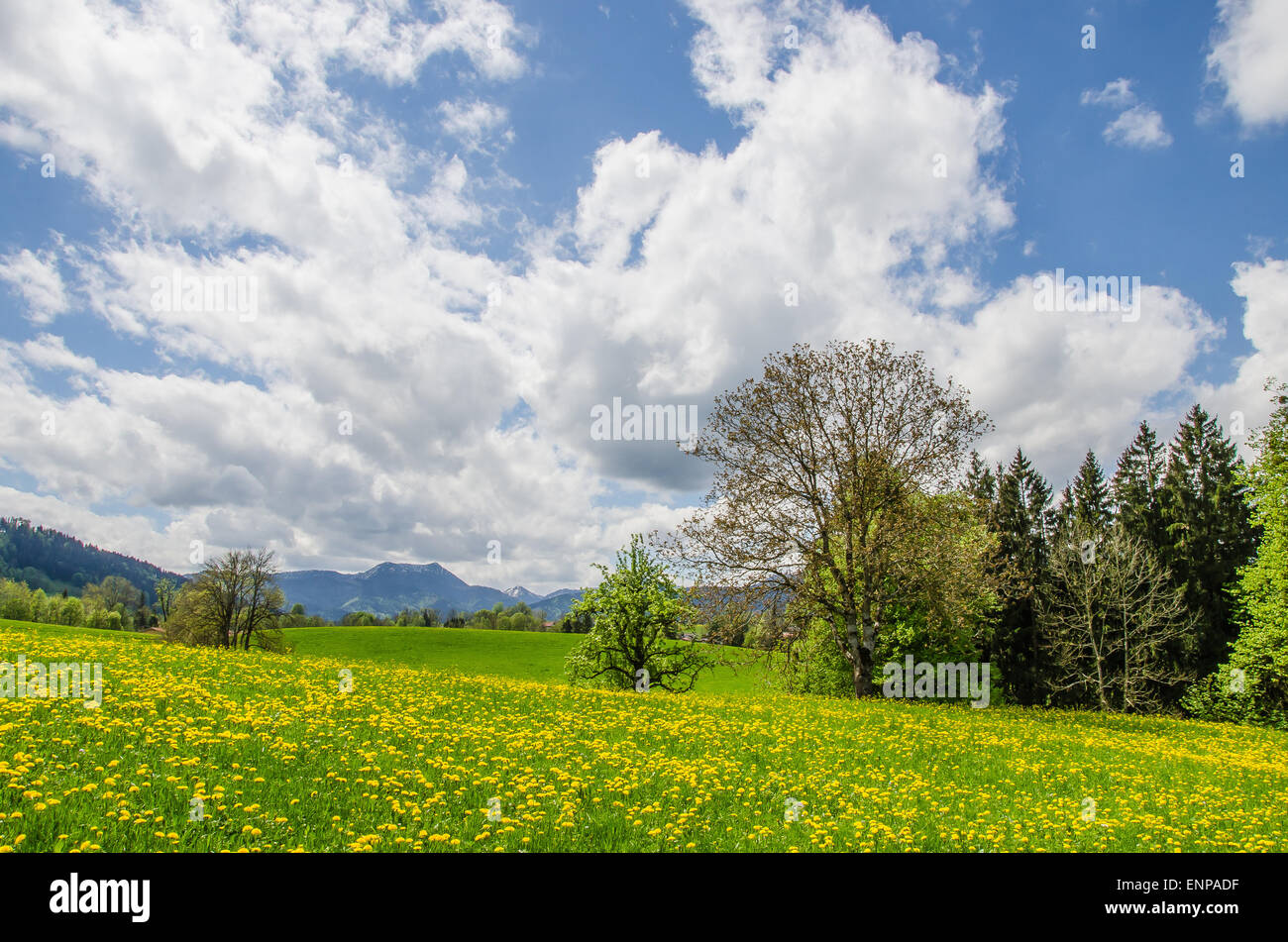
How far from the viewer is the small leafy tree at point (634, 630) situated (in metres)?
35.6

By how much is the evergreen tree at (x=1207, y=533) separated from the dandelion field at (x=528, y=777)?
35.1 m

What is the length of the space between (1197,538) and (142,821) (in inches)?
2483

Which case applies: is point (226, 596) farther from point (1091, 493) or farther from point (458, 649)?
point (1091, 493)

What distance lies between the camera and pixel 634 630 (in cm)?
3588

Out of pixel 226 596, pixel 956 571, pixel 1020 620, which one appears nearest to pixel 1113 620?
pixel 1020 620

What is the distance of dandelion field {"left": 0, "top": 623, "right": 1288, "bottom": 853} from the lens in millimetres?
6930

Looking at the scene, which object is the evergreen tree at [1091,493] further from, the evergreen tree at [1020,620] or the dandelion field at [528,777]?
the dandelion field at [528,777]

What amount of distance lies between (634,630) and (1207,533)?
45.5 metres

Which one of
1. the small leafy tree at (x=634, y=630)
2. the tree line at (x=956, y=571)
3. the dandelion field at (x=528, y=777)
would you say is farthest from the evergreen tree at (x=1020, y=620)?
the dandelion field at (x=528, y=777)

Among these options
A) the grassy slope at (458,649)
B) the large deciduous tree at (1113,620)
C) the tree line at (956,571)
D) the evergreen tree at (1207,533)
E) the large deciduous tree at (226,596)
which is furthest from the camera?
the grassy slope at (458,649)

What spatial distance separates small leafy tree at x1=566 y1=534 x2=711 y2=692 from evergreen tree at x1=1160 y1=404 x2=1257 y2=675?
122ft
